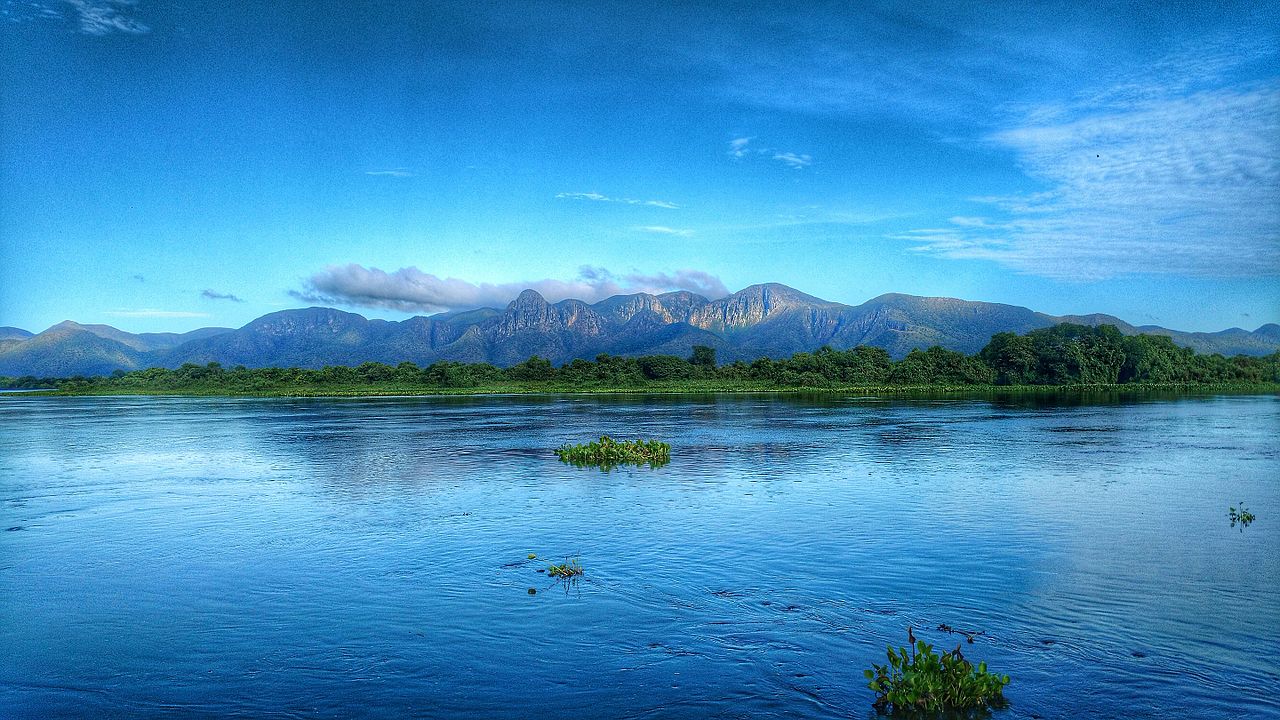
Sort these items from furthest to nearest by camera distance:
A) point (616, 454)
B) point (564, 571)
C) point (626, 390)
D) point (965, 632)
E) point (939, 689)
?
point (626, 390), point (616, 454), point (564, 571), point (965, 632), point (939, 689)

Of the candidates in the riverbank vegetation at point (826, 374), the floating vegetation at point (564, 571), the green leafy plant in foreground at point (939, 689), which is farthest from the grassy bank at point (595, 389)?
the green leafy plant in foreground at point (939, 689)

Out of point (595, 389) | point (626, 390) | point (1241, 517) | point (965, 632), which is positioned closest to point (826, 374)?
point (626, 390)

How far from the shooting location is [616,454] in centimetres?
4156

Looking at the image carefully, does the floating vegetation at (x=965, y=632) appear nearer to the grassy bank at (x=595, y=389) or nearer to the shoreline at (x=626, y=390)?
the shoreline at (x=626, y=390)

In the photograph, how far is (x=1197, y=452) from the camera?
4275cm

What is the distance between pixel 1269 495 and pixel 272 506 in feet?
120

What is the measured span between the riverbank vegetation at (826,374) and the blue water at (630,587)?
12499 centimetres

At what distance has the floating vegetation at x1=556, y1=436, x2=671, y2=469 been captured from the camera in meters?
40.9

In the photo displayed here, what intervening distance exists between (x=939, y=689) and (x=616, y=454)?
3109 centimetres

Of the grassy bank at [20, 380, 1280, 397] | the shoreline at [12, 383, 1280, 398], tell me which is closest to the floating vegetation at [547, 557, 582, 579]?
the shoreline at [12, 383, 1280, 398]

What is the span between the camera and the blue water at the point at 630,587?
1187 cm

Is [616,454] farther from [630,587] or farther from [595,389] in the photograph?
[595,389]

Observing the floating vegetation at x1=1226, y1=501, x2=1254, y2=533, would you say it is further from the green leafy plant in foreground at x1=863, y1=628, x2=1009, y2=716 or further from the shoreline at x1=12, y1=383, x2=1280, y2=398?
the shoreline at x1=12, y1=383, x2=1280, y2=398

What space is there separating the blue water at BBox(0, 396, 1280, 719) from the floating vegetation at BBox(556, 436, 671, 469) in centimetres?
285
